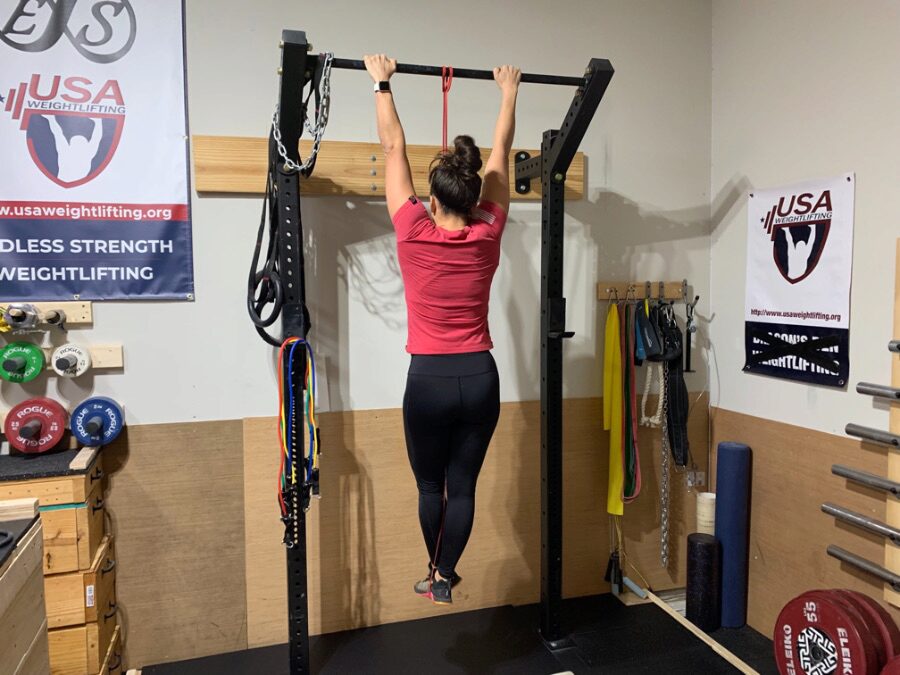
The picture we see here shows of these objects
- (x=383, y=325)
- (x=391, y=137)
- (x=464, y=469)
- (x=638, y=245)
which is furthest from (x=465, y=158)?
(x=638, y=245)

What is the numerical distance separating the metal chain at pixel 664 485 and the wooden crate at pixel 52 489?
2.43m

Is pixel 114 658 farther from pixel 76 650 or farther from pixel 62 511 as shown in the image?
pixel 62 511

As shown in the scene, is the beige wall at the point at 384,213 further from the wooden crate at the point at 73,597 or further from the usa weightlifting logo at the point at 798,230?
the wooden crate at the point at 73,597

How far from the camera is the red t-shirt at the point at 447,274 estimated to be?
2.06 meters

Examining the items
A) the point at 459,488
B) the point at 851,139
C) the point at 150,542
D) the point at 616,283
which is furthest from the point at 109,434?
the point at 851,139

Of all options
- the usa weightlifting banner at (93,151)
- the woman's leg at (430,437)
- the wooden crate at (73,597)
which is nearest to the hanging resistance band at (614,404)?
the woman's leg at (430,437)

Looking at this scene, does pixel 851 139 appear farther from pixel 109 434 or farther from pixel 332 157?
pixel 109 434

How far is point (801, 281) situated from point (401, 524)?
201 centimetres

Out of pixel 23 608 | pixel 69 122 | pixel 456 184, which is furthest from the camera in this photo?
pixel 69 122

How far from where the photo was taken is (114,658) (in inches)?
94.7

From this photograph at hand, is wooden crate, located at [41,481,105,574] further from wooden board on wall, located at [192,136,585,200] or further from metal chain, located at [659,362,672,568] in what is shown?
metal chain, located at [659,362,672,568]

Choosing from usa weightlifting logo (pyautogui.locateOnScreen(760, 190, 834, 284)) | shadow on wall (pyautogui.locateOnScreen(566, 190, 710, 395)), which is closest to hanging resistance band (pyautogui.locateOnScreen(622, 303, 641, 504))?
shadow on wall (pyautogui.locateOnScreen(566, 190, 710, 395))

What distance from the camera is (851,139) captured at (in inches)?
92.2

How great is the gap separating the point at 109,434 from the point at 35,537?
0.92 meters
